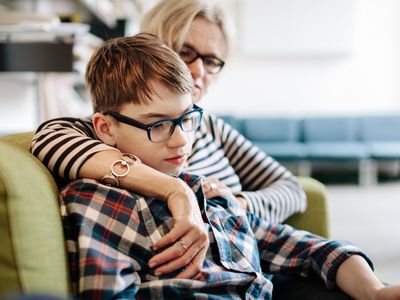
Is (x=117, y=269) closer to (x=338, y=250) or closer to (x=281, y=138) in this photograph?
(x=338, y=250)

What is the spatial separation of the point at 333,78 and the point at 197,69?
5524 millimetres

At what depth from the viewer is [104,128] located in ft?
3.10

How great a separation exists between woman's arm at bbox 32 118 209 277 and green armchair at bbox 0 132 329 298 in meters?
0.07

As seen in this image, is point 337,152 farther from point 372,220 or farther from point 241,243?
point 241,243

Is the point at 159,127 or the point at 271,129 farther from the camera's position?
the point at 271,129

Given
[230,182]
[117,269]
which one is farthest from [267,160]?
[117,269]

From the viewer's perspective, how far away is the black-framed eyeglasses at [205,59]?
4.36 ft

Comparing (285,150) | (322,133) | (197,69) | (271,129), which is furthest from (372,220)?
(197,69)

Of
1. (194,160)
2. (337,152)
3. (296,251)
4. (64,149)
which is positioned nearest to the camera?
(64,149)

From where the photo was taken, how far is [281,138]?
18.9 feet

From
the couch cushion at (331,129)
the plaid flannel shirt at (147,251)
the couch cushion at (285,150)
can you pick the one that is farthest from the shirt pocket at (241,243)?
the couch cushion at (331,129)

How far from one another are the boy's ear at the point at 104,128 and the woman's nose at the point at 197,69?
0.44 metres

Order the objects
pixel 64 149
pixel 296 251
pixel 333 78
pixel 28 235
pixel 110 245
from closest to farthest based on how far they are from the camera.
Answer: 1. pixel 28 235
2. pixel 110 245
3. pixel 64 149
4. pixel 296 251
5. pixel 333 78

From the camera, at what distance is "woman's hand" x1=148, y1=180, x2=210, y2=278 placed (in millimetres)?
771
